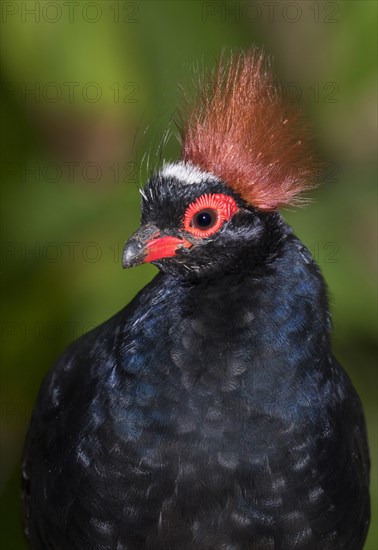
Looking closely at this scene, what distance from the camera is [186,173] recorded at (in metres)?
1.57

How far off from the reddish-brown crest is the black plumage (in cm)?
3

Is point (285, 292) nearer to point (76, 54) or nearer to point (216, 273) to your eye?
point (216, 273)

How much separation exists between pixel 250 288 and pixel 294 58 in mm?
1190

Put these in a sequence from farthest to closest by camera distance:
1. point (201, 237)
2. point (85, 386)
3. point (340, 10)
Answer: point (340, 10), point (85, 386), point (201, 237)

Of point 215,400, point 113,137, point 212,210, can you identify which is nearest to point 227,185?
point 212,210

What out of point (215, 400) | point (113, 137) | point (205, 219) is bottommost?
point (215, 400)

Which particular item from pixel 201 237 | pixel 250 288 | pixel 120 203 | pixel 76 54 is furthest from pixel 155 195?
pixel 76 54

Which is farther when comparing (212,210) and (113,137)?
(113,137)

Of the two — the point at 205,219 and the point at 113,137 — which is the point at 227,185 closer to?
the point at 205,219

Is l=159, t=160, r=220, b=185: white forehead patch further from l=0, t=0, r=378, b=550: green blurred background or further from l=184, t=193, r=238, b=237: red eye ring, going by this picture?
l=0, t=0, r=378, b=550: green blurred background

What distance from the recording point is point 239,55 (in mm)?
1651

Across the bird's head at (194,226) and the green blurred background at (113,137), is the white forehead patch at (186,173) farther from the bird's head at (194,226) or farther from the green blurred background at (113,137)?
the green blurred background at (113,137)

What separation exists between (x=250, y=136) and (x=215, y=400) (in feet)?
1.44

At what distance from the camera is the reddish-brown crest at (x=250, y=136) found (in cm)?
157
